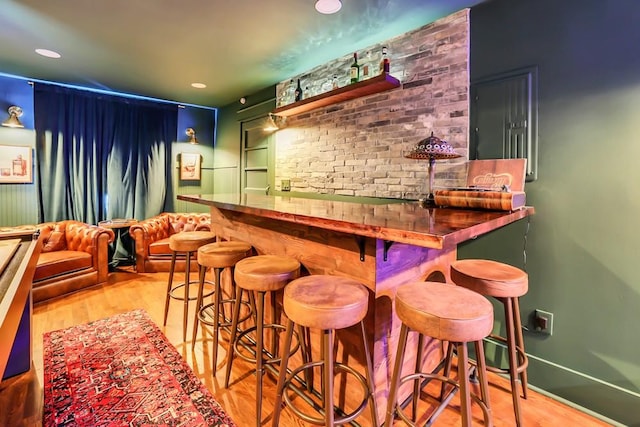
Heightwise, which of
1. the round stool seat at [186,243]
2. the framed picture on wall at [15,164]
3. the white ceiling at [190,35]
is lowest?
the round stool seat at [186,243]

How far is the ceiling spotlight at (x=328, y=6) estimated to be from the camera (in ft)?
6.83

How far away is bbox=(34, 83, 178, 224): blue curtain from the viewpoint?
3900mm

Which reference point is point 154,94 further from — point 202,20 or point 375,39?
point 375,39

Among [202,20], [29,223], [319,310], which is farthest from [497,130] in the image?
[29,223]

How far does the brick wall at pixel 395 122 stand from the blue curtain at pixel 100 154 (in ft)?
7.85

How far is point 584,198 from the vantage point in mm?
1736

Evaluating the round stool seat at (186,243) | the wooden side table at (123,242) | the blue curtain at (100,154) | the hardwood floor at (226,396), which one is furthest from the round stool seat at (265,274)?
the blue curtain at (100,154)

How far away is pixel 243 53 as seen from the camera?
2.96 m

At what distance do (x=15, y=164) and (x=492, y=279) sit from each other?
16.4 feet

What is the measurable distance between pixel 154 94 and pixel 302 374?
430 cm

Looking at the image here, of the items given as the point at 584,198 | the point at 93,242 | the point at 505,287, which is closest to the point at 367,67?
the point at 584,198

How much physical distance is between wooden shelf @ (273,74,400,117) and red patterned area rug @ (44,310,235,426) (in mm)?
2481

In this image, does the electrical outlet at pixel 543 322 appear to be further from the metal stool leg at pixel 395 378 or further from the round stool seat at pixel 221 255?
the round stool seat at pixel 221 255

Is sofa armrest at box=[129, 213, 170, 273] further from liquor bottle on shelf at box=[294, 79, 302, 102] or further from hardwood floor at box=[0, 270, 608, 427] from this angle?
liquor bottle on shelf at box=[294, 79, 302, 102]
